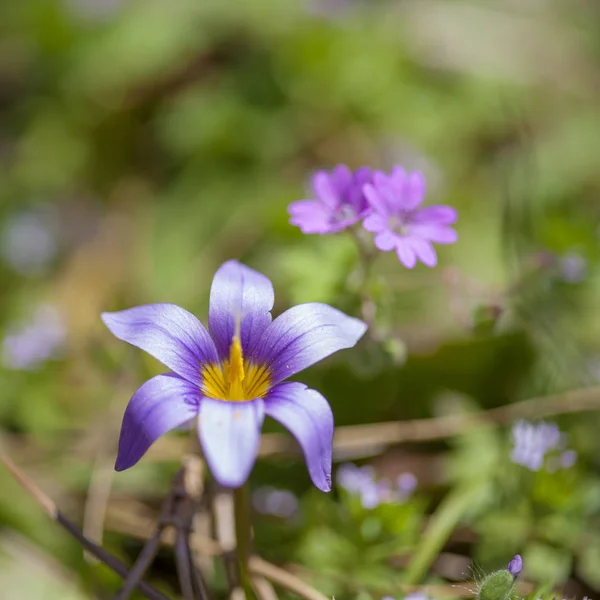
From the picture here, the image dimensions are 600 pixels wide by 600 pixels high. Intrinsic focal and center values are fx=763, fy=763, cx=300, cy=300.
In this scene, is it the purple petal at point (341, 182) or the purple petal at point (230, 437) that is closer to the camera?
the purple petal at point (230, 437)

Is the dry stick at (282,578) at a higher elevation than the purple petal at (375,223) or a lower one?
lower

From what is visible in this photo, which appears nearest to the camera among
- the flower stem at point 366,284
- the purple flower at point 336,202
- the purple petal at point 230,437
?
the purple petal at point 230,437

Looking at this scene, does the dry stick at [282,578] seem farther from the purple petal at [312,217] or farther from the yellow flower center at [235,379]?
the purple petal at [312,217]

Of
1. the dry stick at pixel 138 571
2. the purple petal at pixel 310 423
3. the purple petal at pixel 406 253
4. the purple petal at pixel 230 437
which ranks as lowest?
the dry stick at pixel 138 571

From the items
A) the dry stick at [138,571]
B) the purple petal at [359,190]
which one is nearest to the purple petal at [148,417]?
the dry stick at [138,571]

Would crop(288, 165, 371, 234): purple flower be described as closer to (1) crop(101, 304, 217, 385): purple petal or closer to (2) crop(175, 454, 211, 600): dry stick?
(1) crop(101, 304, 217, 385): purple petal

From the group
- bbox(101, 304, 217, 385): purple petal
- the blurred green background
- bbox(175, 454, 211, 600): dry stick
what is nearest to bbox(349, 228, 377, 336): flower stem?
the blurred green background

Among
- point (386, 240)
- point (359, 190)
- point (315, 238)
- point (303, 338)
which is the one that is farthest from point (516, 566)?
point (315, 238)
